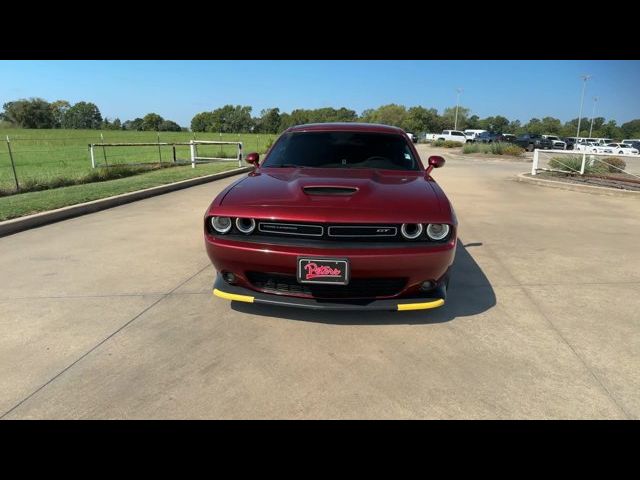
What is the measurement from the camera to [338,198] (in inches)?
122

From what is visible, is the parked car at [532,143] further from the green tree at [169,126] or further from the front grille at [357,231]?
the green tree at [169,126]

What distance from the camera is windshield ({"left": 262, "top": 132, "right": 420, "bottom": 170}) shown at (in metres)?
4.24

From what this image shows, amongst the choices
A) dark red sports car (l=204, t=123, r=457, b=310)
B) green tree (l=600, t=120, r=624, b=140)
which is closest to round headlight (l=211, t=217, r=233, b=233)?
dark red sports car (l=204, t=123, r=457, b=310)

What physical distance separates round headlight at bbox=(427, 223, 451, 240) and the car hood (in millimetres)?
77

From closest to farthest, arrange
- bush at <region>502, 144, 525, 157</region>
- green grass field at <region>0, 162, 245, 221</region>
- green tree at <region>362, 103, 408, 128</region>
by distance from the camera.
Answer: green grass field at <region>0, 162, 245, 221</region>
bush at <region>502, 144, 525, 157</region>
green tree at <region>362, 103, 408, 128</region>

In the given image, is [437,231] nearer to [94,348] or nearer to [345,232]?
[345,232]

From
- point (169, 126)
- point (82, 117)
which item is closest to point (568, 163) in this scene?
point (169, 126)

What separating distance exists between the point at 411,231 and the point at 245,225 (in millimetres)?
1185

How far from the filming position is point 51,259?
4961 millimetres

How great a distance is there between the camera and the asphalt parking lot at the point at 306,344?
2.41m

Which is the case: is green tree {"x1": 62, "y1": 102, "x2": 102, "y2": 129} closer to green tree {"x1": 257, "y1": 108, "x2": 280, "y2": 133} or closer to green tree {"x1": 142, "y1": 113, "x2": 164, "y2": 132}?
green tree {"x1": 142, "y1": 113, "x2": 164, "y2": 132}

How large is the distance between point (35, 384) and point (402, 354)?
2.28m
